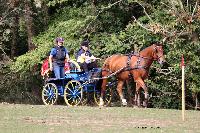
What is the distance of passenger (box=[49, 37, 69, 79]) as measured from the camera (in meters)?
20.1

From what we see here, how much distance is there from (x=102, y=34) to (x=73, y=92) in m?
8.18

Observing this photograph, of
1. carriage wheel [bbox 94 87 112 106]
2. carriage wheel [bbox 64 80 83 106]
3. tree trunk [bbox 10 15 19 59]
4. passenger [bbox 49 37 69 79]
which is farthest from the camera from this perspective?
tree trunk [bbox 10 15 19 59]

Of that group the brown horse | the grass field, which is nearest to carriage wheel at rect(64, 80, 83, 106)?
the brown horse

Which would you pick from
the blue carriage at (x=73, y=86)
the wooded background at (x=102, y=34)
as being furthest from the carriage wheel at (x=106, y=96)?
the wooded background at (x=102, y=34)

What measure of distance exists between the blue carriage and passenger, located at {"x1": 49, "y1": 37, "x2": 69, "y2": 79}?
23 centimetres

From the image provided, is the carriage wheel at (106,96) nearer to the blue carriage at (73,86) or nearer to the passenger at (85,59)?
the blue carriage at (73,86)

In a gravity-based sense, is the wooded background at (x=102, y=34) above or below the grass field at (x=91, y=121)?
above

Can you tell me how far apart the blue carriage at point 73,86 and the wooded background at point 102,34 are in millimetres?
3455

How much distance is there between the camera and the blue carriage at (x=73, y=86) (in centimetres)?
1992

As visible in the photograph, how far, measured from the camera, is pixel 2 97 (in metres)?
33.8

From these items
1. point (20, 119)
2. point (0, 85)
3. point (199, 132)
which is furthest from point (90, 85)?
point (0, 85)

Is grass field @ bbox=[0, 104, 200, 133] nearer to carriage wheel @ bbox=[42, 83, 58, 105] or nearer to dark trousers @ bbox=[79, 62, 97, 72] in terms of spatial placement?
carriage wheel @ bbox=[42, 83, 58, 105]

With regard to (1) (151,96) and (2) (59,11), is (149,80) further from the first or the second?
(2) (59,11)

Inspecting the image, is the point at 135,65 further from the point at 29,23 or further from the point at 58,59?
the point at 29,23
